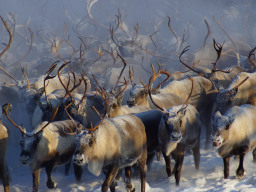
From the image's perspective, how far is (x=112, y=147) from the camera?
14.9 ft

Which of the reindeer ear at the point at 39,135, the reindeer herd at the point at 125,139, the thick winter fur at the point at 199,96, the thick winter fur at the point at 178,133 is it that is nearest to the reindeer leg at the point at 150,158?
the reindeer herd at the point at 125,139

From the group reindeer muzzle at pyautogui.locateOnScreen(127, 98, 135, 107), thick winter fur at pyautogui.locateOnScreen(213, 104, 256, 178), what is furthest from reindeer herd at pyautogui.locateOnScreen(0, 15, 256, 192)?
reindeer muzzle at pyautogui.locateOnScreen(127, 98, 135, 107)

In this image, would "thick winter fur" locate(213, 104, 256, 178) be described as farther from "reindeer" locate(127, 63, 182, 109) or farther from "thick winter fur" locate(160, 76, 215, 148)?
"thick winter fur" locate(160, 76, 215, 148)

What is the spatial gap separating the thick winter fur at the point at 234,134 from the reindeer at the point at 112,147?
40.5 inches

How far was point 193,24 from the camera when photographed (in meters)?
24.9

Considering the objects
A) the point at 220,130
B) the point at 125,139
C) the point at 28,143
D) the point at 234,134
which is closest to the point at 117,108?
the point at 125,139

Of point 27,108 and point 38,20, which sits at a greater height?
point 38,20

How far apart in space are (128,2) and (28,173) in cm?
2645

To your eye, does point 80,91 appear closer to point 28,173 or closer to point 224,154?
point 28,173

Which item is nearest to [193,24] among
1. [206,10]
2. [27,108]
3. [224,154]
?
[206,10]

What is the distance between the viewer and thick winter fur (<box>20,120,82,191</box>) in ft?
15.5

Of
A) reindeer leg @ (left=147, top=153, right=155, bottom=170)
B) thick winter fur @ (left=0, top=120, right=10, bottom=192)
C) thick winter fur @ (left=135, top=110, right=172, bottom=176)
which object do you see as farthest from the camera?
reindeer leg @ (left=147, top=153, right=155, bottom=170)

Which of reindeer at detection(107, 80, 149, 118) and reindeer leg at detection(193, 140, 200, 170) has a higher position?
reindeer at detection(107, 80, 149, 118)

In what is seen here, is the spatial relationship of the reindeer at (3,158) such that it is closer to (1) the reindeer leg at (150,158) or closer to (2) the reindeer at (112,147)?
(2) the reindeer at (112,147)
